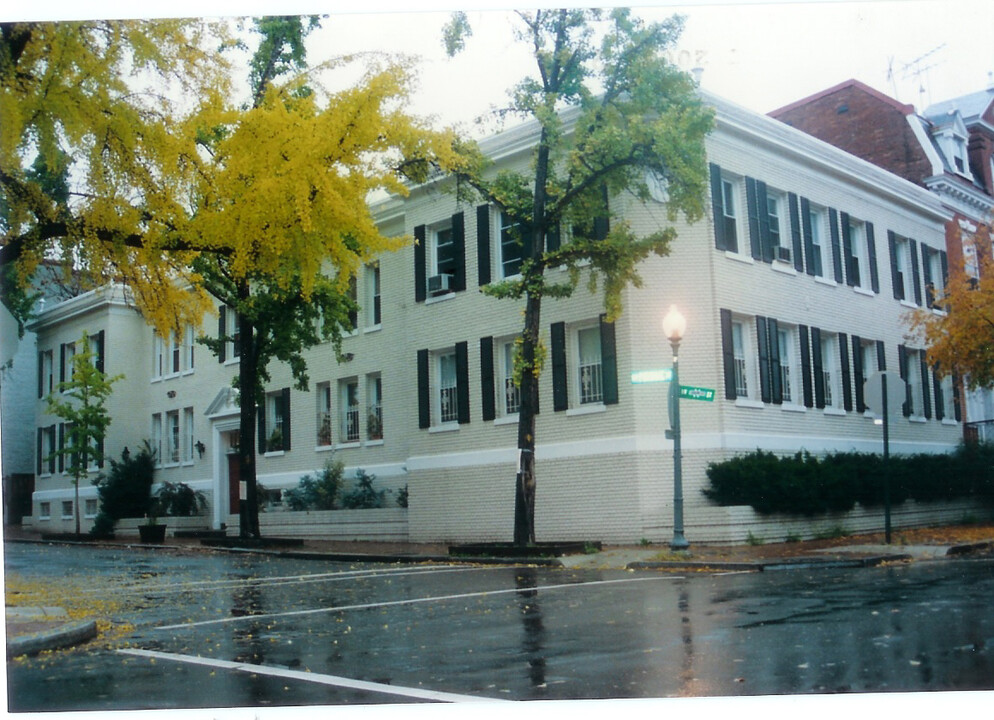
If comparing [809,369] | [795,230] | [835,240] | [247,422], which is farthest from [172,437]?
[835,240]

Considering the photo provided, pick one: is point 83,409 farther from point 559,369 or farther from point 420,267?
point 420,267

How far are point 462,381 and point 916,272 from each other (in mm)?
12069

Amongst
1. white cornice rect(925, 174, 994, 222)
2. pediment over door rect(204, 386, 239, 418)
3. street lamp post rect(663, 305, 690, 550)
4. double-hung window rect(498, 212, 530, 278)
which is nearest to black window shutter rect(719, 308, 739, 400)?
double-hung window rect(498, 212, 530, 278)

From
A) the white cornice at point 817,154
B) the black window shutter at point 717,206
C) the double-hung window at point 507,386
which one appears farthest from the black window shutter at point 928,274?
the double-hung window at point 507,386

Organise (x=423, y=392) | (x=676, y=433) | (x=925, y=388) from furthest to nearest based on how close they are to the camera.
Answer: (x=925, y=388)
(x=423, y=392)
(x=676, y=433)

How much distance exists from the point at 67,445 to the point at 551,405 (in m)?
10.3

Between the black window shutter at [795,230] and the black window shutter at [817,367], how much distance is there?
1.56 m

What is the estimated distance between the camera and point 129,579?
16.9m

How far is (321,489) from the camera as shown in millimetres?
28328

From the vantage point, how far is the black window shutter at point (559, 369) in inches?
907

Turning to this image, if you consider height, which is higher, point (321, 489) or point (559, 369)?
point (559, 369)

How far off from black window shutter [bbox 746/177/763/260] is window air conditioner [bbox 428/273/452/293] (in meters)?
6.67

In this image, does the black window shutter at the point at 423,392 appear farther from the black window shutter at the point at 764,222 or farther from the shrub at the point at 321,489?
the black window shutter at the point at 764,222

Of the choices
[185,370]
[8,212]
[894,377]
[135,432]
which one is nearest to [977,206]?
[894,377]
